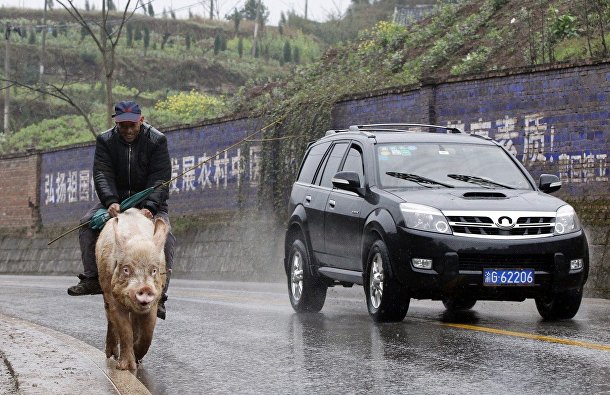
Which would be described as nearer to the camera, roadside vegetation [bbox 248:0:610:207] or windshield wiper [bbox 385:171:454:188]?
windshield wiper [bbox 385:171:454:188]

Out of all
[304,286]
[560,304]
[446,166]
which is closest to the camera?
[560,304]

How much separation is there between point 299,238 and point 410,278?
3158 mm

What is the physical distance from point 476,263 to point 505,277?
29 centimetres

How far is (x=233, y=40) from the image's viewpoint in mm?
119250

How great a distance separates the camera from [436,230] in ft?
39.1

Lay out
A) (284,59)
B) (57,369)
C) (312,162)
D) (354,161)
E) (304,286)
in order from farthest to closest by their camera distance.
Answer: (284,59), (312,162), (304,286), (354,161), (57,369)

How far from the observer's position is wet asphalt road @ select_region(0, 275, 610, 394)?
8.41m

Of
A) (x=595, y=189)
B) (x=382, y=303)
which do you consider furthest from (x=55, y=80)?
(x=382, y=303)

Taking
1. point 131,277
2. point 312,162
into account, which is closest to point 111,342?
point 131,277

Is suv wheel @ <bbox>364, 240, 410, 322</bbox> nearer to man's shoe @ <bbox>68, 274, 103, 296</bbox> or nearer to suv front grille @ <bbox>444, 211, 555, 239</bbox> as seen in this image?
suv front grille @ <bbox>444, 211, 555, 239</bbox>

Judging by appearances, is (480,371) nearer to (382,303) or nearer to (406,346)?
(406,346)

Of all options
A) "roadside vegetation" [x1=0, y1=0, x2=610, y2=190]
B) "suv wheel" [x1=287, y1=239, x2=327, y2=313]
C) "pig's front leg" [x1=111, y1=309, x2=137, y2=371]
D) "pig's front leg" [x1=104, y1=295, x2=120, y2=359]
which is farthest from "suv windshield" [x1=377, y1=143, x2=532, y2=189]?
"roadside vegetation" [x1=0, y1=0, x2=610, y2=190]

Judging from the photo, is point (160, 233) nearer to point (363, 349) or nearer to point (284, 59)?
point (363, 349)

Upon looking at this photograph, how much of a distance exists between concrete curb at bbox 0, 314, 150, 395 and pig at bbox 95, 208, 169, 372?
231mm
